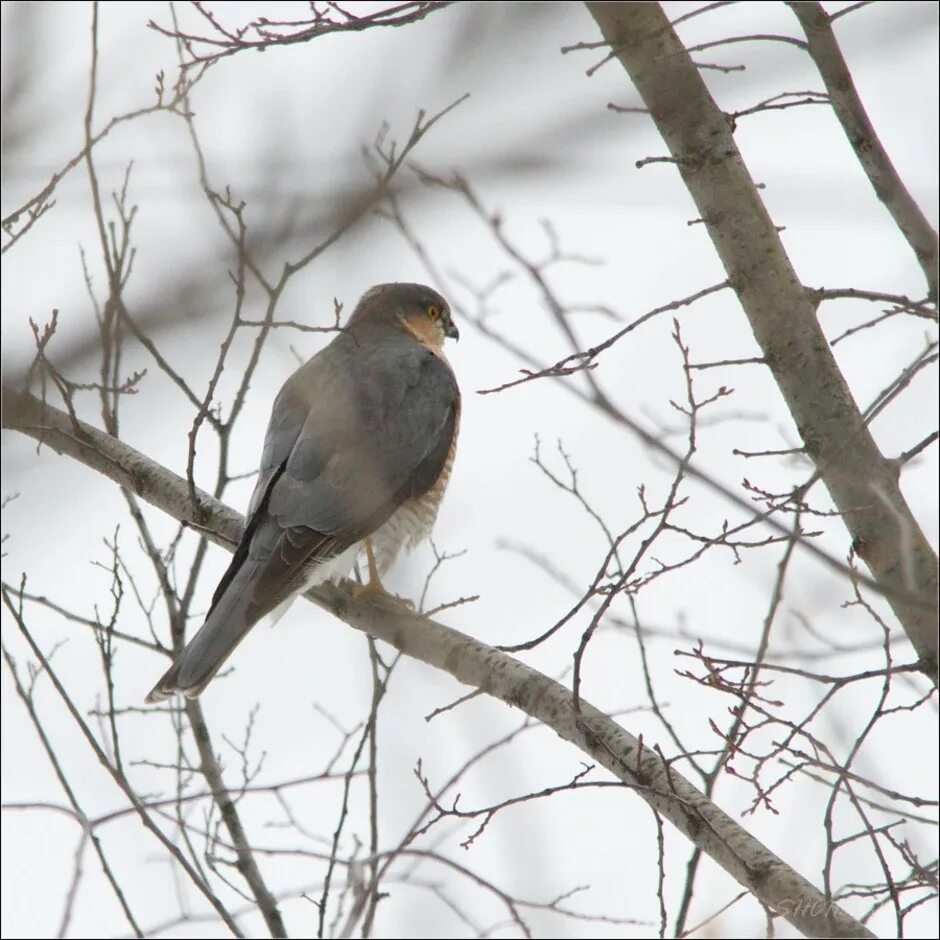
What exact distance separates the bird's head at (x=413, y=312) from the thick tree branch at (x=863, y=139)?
4.62m

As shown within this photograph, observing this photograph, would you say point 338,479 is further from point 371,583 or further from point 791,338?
point 791,338

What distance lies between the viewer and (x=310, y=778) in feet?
13.3

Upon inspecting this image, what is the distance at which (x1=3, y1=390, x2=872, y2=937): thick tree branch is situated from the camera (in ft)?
10.0

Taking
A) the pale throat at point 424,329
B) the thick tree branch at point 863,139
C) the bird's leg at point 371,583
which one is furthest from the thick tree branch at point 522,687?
the pale throat at point 424,329

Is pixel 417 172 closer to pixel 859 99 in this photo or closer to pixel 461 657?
pixel 859 99

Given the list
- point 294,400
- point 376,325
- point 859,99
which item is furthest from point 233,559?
point 859,99

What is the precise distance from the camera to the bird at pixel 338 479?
520cm

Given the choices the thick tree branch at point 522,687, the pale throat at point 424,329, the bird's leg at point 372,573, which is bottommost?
the thick tree branch at point 522,687

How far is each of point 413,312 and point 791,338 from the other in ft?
14.5

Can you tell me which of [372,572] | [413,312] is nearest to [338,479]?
[372,572]

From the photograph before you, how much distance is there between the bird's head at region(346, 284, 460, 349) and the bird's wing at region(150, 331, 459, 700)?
49 centimetres

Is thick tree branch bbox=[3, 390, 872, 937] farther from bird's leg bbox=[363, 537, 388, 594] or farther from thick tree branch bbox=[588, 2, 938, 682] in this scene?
thick tree branch bbox=[588, 2, 938, 682]

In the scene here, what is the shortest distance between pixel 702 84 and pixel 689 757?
1833 mm

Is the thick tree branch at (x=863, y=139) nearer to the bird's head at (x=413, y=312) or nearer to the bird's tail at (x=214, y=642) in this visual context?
the bird's tail at (x=214, y=642)
